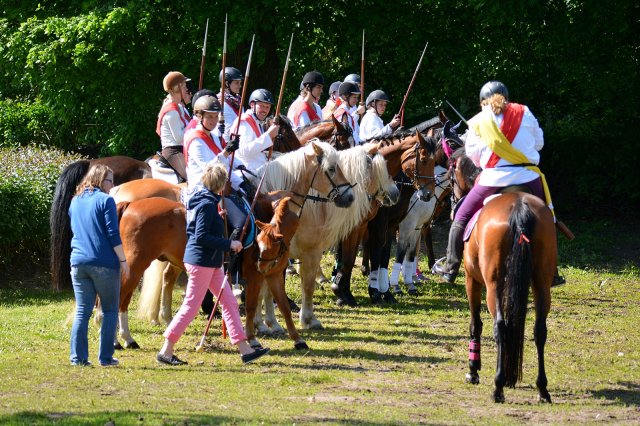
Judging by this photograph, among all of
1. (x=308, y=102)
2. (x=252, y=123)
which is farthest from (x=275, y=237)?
(x=308, y=102)

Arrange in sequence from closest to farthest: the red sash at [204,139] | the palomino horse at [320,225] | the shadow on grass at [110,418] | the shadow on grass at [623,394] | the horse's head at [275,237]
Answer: the shadow on grass at [110,418] → the shadow on grass at [623,394] → the horse's head at [275,237] → the red sash at [204,139] → the palomino horse at [320,225]

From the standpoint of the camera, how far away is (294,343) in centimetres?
1184

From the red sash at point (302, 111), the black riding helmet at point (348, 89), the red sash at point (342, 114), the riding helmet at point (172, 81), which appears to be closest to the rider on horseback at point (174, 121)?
the riding helmet at point (172, 81)

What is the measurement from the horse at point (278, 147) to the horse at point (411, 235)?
122 inches

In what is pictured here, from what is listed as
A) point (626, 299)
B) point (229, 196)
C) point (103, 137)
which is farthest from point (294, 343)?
point (103, 137)

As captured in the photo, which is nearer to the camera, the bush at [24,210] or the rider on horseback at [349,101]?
the bush at [24,210]

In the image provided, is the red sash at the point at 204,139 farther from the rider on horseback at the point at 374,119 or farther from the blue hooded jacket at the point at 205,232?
the rider on horseback at the point at 374,119

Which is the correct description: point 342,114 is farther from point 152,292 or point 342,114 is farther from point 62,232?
point 62,232

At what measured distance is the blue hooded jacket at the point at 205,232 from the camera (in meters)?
10.4

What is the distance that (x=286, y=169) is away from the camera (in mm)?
12789

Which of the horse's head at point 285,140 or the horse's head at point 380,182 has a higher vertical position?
the horse's head at point 285,140

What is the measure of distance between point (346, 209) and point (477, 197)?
3095 mm

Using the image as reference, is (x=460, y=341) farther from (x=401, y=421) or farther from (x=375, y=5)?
(x=375, y=5)

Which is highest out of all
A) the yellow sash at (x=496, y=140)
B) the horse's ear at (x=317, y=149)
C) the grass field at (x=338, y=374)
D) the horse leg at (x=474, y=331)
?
the yellow sash at (x=496, y=140)
